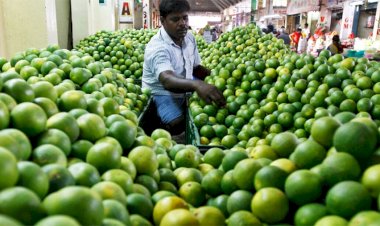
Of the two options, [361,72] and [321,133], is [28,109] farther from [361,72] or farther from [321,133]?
[361,72]

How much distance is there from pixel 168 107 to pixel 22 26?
2.25 meters

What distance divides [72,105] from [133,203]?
73 centimetres

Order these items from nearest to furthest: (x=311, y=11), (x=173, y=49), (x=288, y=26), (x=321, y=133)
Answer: (x=321, y=133) < (x=173, y=49) < (x=311, y=11) < (x=288, y=26)

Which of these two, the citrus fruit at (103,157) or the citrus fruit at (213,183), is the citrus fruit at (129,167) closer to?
the citrus fruit at (103,157)

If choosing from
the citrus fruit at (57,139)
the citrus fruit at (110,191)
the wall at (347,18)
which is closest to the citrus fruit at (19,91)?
the citrus fruit at (57,139)

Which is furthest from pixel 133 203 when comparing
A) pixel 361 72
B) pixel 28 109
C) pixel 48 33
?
pixel 48 33

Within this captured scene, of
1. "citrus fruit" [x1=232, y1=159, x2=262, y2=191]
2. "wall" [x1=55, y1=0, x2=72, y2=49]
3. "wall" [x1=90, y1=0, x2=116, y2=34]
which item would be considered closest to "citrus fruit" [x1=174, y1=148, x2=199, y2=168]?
"citrus fruit" [x1=232, y1=159, x2=262, y2=191]

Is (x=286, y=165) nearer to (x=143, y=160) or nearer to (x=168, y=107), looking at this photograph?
(x=143, y=160)

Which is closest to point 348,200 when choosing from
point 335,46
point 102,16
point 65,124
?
point 65,124

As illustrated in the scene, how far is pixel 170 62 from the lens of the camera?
411cm

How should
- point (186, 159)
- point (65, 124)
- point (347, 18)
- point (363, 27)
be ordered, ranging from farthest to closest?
point (347, 18) < point (363, 27) < point (186, 159) < point (65, 124)

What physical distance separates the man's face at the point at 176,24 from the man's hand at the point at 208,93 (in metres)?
1.09

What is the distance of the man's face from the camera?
167 inches

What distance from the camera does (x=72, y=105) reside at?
5.83 ft
